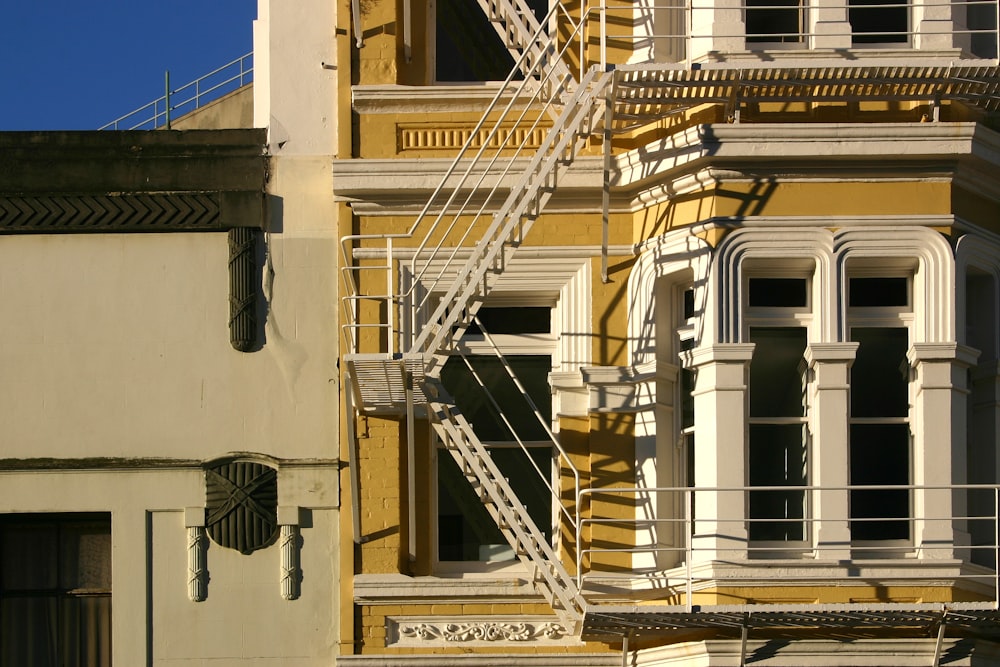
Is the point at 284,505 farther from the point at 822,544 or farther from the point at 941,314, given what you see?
the point at 941,314

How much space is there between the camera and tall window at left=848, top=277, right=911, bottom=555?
646 inches

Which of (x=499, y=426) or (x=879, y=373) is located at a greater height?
(x=879, y=373)

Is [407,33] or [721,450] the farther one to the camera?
[407,33]

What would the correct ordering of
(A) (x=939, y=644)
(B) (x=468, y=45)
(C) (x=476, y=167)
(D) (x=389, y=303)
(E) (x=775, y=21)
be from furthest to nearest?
(B) (x=468, y=45) < (E) (x=775, y=21) < (C) (x=476, y=167) < (D) (x=389, y=303) < (A) (x=939, y=644)

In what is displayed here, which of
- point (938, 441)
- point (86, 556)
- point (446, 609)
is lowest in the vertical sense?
point (446, 609)

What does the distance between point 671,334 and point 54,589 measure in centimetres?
546

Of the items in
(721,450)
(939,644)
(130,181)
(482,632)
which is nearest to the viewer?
(939,644)

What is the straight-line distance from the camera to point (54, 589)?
1702 cm

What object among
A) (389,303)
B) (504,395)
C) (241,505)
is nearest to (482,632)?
(504,395)

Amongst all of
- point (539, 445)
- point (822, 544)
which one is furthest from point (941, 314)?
point (539, 445)

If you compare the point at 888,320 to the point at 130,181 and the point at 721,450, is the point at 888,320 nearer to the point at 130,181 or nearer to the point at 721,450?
the point at 721,450

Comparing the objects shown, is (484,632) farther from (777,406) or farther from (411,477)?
(777,406)

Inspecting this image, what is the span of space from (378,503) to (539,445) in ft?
4.68

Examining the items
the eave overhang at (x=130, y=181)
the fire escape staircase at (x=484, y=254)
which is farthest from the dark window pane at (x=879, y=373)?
the eave overhang at (x=130, y=181)
